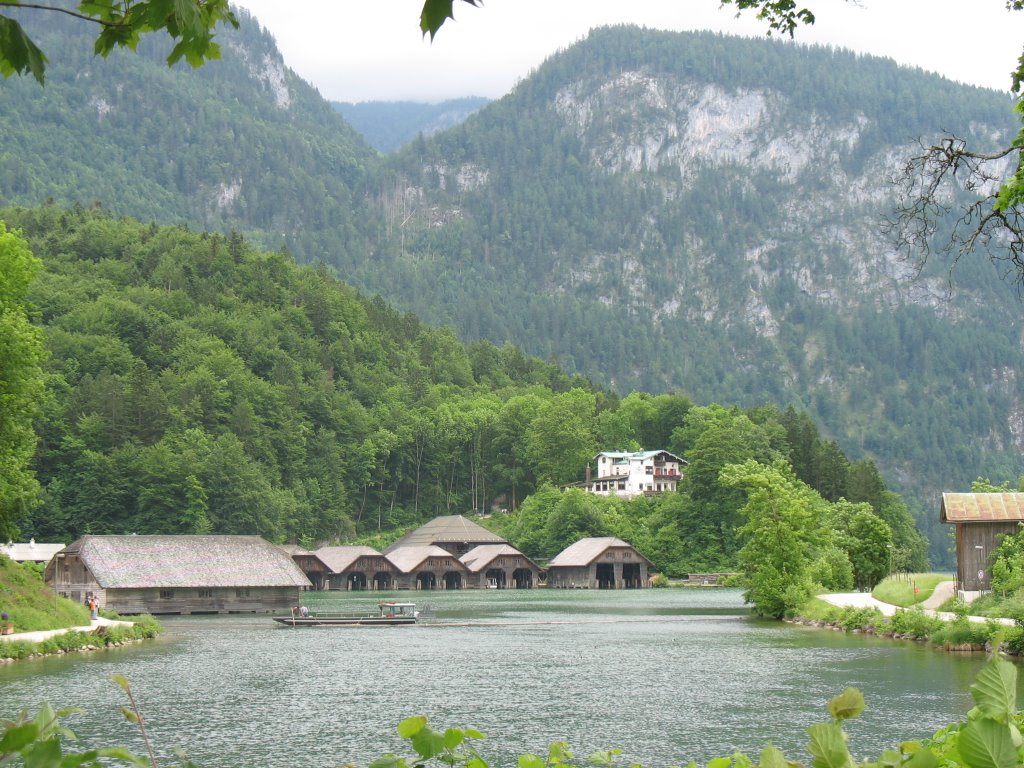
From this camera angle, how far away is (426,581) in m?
111

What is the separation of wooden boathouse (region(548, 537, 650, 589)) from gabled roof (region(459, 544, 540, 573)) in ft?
10.7

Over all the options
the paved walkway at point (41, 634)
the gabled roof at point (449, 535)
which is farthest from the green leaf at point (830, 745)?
the gabled roof at point (449, 535)

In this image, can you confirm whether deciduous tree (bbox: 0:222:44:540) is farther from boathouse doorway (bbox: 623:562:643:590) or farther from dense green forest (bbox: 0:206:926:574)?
boathouse doorway (bbox: 623:562:643:590)

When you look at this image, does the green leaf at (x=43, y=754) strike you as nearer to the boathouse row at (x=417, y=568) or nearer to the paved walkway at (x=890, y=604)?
the paved walkway at (x=890, y=604)

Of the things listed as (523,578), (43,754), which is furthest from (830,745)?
(523,578)

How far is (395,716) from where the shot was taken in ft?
86.7

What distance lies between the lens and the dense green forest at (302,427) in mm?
104000

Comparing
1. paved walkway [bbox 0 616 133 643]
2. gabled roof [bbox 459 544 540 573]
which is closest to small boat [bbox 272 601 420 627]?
paved walkway [bbox 0 616 133 643]

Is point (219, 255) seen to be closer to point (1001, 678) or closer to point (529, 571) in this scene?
point (529, 571)

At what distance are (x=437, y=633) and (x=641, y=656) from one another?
14.6 metres

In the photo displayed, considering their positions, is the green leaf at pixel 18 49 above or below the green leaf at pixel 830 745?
above

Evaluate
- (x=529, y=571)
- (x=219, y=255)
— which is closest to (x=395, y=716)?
(x=529, y=571)

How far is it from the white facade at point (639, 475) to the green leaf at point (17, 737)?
436ft

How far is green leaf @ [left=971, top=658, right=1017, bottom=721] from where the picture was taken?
4.61m
